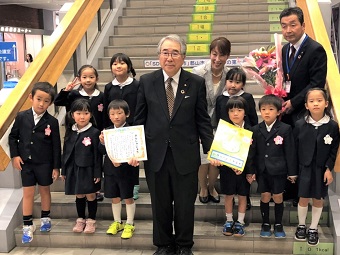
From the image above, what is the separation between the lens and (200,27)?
253 inches

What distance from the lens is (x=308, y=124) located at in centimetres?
316

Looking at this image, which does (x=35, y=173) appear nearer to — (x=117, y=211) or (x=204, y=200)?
(x=117, y=211)

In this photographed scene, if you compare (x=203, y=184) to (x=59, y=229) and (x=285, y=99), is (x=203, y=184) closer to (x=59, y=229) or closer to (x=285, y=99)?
(x=285, y=99)

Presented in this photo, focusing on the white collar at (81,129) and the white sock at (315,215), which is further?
the white collar at (81,129)

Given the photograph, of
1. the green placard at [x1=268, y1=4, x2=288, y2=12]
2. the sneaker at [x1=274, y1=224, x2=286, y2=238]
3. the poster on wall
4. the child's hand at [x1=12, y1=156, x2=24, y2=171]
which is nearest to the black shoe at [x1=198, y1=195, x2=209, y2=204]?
the sneaker at [x1=274, y1=224, x2=286, y2=238]

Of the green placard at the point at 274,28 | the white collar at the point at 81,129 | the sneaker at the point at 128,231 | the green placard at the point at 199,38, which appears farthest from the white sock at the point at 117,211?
the green placard at the point at 274,28

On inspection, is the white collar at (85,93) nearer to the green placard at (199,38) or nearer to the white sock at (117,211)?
the white sock at (117,211)

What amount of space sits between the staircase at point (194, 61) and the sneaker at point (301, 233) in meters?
0.05

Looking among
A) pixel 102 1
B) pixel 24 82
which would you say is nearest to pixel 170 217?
pixel 24 82

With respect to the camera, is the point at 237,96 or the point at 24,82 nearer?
the point at 237,96

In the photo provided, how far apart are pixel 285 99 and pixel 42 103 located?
6.70 ft

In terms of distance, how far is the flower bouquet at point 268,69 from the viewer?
3.22m

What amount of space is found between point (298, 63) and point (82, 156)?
1930 millimetres

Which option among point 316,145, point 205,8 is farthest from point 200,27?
point 316,145
